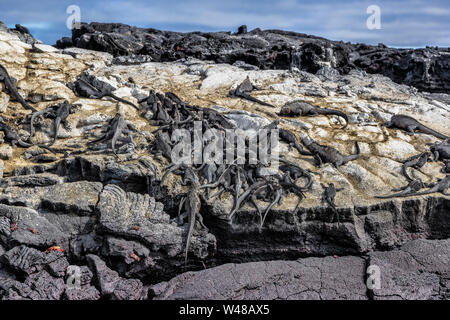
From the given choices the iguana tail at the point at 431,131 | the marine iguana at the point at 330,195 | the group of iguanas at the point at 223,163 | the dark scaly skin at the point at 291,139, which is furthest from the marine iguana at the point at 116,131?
the iguana tail at the point at 431,131

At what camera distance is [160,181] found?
714 centimetres

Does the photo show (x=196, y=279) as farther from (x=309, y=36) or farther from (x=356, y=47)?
(x=309, y=36)

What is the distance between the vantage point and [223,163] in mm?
7543

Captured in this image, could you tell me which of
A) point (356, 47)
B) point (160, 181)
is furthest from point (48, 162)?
point (356, 47)

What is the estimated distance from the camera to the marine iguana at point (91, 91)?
11050 mm

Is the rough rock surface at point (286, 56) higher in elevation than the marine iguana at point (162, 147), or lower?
higher

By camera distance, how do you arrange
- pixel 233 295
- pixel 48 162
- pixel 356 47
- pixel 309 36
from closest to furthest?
pixel 233 295 → pixel 48 162 → pixel 356 47 → pixel 309 36

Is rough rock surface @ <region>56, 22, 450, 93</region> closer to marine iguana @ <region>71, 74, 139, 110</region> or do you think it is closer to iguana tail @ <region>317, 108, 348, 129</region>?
marine iguana @ <region>71, 74, 139, 110</region>

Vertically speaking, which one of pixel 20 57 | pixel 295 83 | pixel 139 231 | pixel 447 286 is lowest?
pixel 447 286

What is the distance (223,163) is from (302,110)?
4116mm

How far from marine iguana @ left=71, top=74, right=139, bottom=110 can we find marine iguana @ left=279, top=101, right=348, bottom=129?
464 centimetres

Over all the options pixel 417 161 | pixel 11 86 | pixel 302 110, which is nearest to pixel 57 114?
pixel 11 86

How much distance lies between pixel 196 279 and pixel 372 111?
801 cm

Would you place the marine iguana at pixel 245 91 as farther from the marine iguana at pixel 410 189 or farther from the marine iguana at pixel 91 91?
the marine iguana at pixel 410 189
